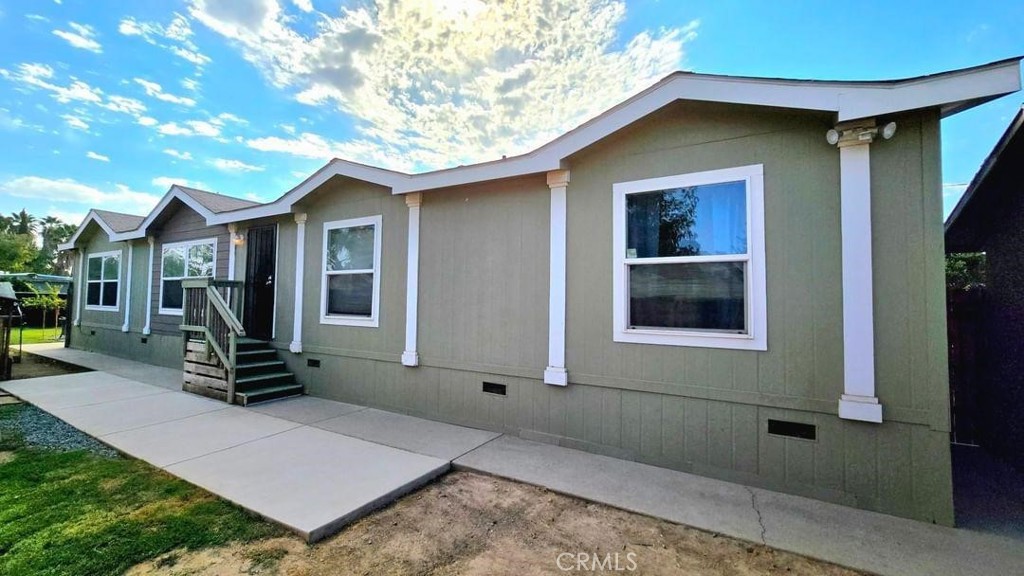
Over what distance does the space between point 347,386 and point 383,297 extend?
138 centimetres

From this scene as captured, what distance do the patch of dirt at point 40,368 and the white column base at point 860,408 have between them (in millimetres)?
10996

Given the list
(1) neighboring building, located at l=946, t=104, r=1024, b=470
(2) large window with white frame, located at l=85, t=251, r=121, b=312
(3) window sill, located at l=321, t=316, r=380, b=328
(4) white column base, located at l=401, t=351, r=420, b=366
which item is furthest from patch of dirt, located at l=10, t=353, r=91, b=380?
(1) neighboring building, located at l=946, t=104, r=1024, b=470

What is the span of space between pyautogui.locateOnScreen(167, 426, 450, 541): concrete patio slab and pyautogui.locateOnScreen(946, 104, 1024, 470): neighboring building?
16.8 feet

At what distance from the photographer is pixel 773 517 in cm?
249

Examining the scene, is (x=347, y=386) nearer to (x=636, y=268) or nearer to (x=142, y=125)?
(x=636, y=268)

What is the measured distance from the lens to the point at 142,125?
387 inches

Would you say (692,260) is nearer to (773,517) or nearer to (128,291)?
(773,517)

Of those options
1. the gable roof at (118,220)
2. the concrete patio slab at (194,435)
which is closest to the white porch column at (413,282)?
the concrete patio slab at (194,435)

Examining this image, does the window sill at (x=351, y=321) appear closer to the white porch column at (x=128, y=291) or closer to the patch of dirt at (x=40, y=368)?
the patch of dirt at (x=40, y=368)

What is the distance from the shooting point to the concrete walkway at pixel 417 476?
7.21 feet

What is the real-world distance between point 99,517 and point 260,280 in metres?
4.63

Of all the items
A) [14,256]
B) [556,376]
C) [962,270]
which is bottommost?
[556,376]

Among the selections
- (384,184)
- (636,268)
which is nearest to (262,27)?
(384,184)

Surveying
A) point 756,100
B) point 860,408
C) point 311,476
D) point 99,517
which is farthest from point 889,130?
point 99,517
